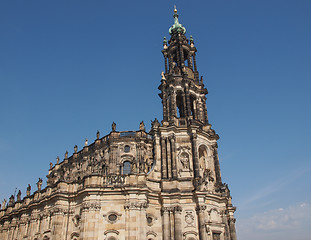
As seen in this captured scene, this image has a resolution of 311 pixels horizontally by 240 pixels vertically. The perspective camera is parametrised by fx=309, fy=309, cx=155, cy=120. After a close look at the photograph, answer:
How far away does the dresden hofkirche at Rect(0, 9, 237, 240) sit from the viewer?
87.1ft

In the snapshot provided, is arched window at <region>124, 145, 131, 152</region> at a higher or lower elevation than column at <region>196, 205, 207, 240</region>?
higher

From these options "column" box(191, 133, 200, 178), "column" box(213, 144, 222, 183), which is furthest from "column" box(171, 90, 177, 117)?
"column" box(213, 144, 222, 183)

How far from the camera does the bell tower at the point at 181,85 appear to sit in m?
34.7

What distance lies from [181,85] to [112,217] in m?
17.3

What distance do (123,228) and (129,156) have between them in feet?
33.3

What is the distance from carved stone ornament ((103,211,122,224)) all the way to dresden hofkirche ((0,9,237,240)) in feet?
0.27

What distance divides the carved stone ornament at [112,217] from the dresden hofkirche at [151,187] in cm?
8

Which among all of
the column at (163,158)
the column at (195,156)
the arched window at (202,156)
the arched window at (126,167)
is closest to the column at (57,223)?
the arched window at (126,167)

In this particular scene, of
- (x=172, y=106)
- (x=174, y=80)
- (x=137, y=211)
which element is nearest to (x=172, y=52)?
(x=174, y=80)

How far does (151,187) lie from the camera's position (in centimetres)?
2928

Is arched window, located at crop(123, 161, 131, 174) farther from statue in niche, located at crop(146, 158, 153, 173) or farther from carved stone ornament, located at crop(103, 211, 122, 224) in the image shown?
carved stone ornament, located at crop(103, 211, 122, 224)

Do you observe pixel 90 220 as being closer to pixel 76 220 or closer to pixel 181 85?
pixel 76 220

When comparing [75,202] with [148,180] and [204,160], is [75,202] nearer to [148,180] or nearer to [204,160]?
[148,180]

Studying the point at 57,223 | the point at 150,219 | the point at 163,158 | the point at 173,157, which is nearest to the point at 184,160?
the point at 173,157
